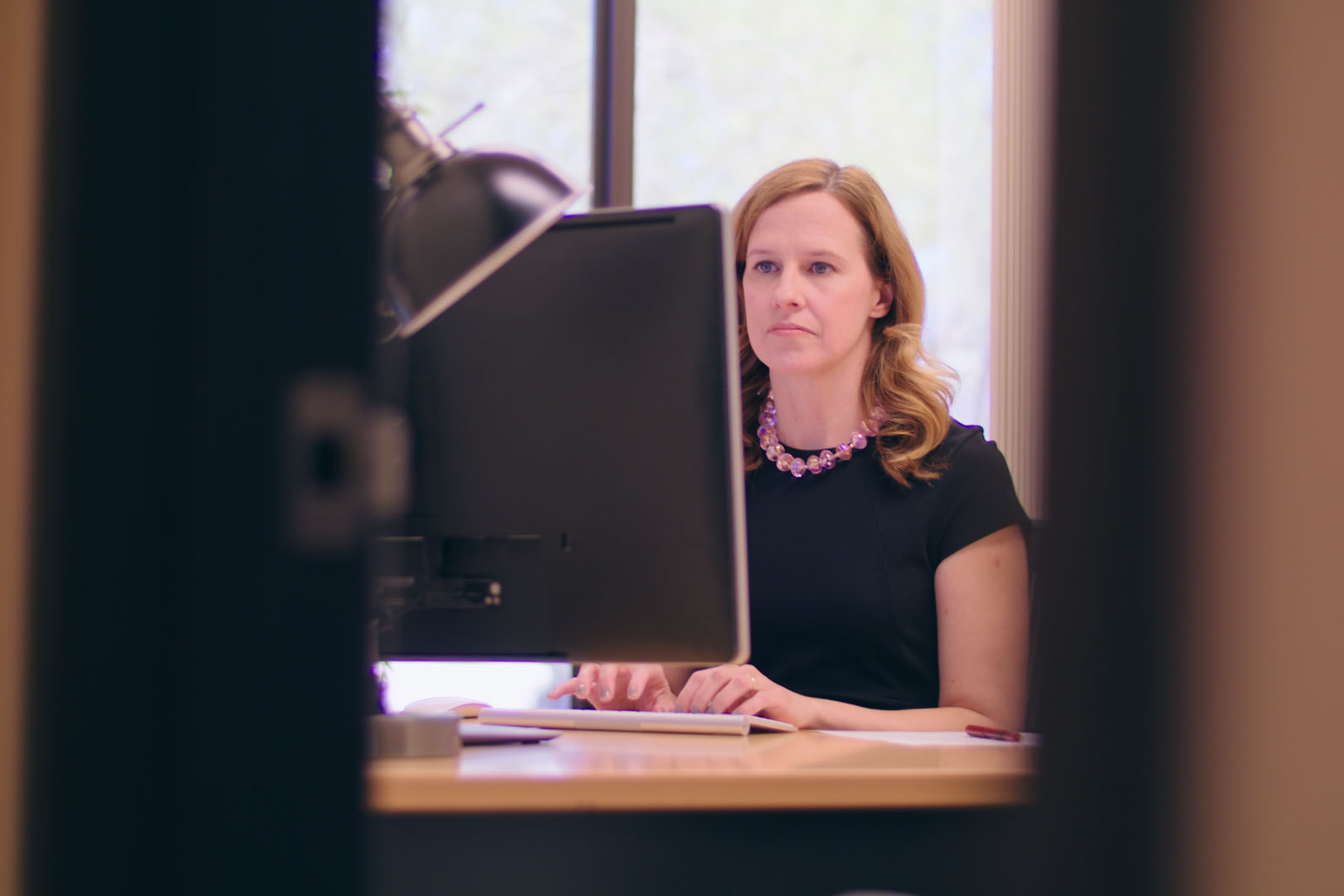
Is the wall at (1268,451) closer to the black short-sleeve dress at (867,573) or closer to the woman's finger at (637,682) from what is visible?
the woman's finger at (637,682)

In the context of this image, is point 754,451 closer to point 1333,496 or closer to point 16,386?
point 1333,496

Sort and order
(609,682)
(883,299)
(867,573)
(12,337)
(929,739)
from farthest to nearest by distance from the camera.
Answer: (883,299) → (867,573) → (609,682) → (929,739) → (12,337)

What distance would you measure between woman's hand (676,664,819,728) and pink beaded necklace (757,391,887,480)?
1.84 ft

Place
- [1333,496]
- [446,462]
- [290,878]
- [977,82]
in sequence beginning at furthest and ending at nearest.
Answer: [977,82]
[446,462]
[1333,496]
[290,878]

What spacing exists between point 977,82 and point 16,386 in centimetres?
287

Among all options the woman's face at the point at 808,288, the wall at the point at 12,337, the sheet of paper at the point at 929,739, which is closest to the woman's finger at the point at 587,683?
the sheet of paper at the point at 929,739

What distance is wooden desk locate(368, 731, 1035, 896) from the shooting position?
79cm

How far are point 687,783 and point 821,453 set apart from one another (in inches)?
41.5

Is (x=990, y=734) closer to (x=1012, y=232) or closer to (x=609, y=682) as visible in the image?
(x=609, y=682)

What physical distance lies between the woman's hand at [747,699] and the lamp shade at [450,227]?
0.62 meters

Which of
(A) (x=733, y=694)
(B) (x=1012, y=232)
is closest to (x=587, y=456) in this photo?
(A) (x=733, y=694)

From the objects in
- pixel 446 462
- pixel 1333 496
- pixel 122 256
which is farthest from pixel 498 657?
pixel 1333 496

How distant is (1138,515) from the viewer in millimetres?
628

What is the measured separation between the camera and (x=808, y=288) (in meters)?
1.82
